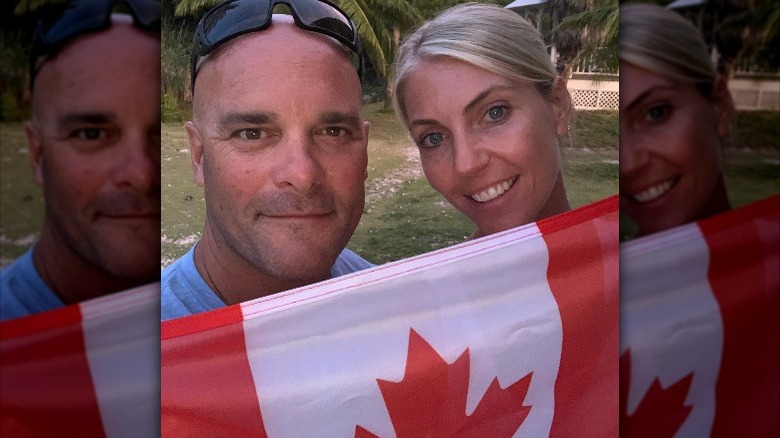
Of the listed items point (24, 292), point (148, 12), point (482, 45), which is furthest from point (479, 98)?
point (24, 292)

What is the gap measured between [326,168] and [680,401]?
1.55m

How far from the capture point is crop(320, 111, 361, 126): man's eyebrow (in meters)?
1.71

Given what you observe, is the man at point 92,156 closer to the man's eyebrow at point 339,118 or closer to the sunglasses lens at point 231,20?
the sunglasses lens at point 231,20

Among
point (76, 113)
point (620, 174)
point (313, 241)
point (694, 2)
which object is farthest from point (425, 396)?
point (694, 2)

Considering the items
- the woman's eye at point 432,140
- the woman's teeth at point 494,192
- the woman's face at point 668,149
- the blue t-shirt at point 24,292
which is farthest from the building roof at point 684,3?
the blue t-shirt at point 24,292

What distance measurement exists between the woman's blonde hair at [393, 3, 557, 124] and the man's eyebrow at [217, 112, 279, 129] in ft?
1.18

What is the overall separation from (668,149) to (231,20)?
1.49m

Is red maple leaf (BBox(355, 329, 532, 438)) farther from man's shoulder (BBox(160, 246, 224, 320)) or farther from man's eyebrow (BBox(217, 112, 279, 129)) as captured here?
man's eyebrow (BBox(217, 112, 279, 129))

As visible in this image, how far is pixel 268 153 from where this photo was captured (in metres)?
1.68

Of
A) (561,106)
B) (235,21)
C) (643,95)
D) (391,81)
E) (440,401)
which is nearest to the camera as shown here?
(235,21)

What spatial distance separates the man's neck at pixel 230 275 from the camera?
1713mm

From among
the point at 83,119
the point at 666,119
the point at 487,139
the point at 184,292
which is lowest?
the point at 184,292

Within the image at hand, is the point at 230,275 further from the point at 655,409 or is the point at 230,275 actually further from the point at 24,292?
the point at 655,409

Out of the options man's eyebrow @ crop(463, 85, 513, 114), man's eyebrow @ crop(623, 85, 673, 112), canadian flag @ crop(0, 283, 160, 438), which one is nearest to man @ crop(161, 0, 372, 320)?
canadian flag @ crop(0, 283, 160, 438)
